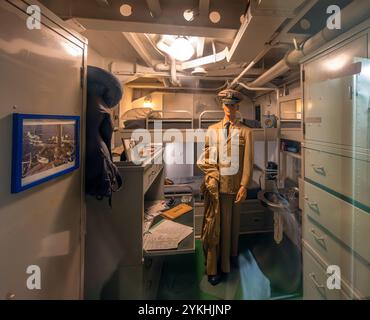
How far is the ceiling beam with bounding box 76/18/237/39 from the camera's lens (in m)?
1.13

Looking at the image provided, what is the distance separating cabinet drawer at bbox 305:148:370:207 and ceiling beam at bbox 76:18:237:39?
3.18 feet

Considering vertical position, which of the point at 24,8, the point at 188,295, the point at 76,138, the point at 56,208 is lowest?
the point at 188,295

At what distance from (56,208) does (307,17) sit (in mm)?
1831

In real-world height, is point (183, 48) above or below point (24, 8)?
above

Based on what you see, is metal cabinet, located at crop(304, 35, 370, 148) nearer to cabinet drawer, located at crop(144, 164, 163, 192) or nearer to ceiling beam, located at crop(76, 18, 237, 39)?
ceiling beam, located at crop(76, 18, 237, 39)

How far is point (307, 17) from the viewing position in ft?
4.17

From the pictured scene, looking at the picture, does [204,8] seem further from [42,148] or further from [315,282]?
[315,282]

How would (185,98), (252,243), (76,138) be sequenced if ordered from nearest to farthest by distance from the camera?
(76,138) → (252,243) → (185,98)

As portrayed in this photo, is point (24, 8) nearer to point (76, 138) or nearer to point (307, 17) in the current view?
point (76, 138)

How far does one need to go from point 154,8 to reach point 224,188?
1.37 metres

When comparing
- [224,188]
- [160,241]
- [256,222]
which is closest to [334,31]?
[224,188]
